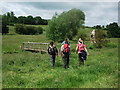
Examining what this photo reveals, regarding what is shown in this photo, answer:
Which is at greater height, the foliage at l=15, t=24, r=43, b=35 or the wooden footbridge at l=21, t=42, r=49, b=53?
the foliage at l=15, t=24, r=43, b=35

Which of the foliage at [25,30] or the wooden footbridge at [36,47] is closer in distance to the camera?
the wooden footbridge at [36,47]

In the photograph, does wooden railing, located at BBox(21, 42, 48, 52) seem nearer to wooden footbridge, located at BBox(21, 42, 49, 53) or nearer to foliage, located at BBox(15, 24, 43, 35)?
wooden footbridge, located at BBox(21, 42, 49, 53)

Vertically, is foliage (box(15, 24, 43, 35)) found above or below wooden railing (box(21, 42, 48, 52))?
above

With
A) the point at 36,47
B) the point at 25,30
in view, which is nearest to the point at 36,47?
the point at 36,47

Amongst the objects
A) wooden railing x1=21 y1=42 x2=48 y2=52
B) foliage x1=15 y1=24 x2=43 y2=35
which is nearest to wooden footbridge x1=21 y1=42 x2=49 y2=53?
wooden railing x1=21 y1=42 x2=48 y2=52

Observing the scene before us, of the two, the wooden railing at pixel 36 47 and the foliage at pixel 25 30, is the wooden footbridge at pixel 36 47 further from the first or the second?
the foliage at pixel 25 30

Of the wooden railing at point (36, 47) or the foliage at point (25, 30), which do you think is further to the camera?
the foliage at point (25, 30)

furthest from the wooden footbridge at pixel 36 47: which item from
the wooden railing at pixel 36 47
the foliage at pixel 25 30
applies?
the foliage at pixel 25 30

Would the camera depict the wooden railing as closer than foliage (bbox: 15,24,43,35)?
Yes

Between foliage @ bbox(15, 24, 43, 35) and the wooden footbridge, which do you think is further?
foliage @ bbox(15, 24, 43, 35)

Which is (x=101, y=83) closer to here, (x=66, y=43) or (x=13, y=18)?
(x=66, y=43)

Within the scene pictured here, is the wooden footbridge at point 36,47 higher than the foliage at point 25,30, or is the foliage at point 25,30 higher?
the foliage at point 25,30

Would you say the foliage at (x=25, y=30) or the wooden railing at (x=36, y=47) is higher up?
the foliage at (x=25, y=30)

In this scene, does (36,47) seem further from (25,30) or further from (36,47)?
(25,30)
